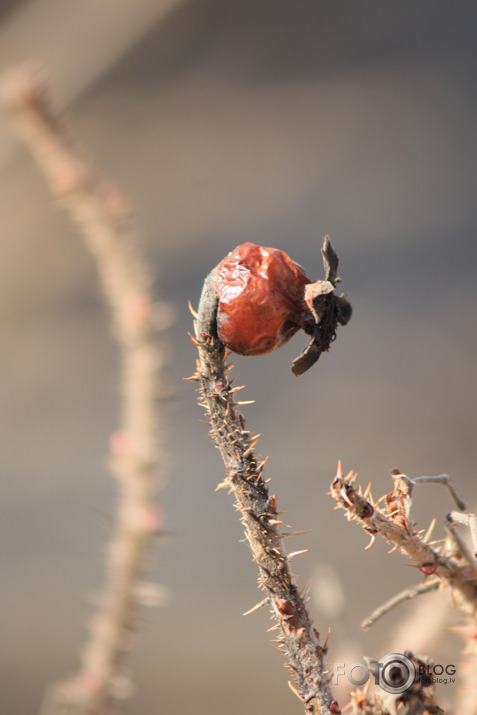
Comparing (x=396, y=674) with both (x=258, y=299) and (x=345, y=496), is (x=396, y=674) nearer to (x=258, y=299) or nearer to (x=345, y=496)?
(x=345, y=496)

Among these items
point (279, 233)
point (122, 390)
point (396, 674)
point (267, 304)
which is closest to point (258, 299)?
point (267, 304)

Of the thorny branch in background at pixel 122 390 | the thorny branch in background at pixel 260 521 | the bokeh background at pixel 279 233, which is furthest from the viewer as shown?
the bokeh background at pixel 279 233

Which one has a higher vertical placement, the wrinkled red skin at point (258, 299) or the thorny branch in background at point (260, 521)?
the wrinkled red skin at point (258, 299)

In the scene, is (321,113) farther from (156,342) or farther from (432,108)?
(156,342)

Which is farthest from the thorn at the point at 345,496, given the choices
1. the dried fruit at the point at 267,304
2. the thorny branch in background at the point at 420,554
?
the dried fruit at the point at 267,304

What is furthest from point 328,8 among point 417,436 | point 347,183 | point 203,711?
point 203,711

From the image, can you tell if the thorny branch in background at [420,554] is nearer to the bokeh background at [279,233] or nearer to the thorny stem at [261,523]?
the thorny stem at [261,523]
